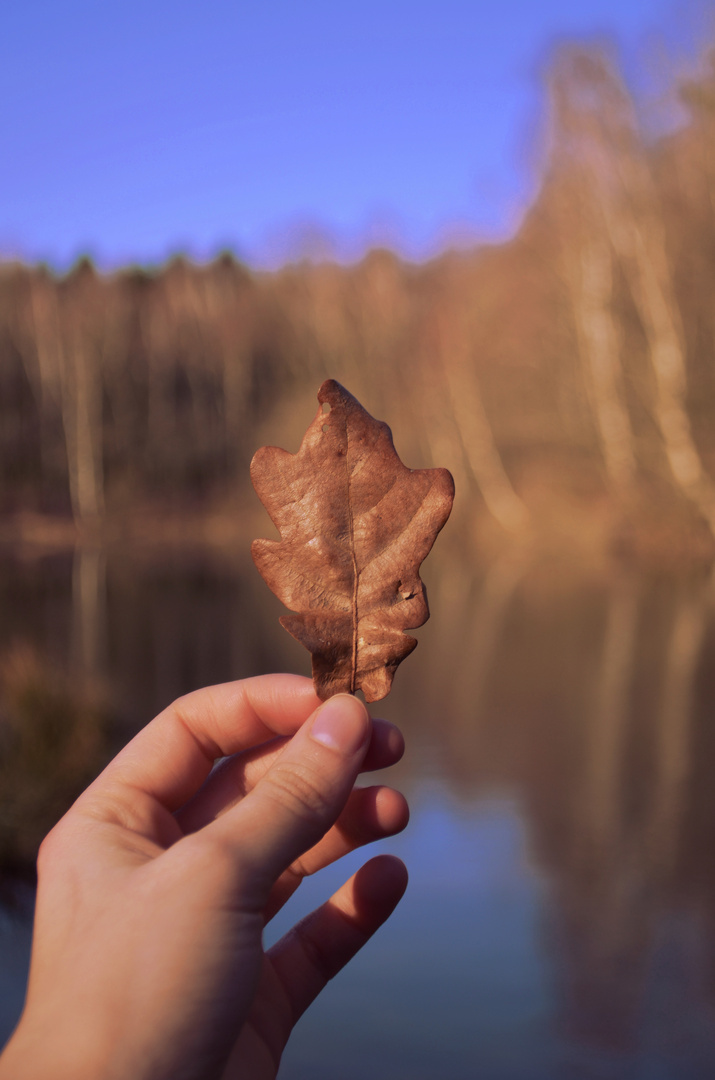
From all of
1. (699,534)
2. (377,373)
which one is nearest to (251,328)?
(377,373)

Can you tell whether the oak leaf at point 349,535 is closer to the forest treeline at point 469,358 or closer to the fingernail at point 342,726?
the fingernail at point 342,726

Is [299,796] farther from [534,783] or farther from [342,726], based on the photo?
[534,783]

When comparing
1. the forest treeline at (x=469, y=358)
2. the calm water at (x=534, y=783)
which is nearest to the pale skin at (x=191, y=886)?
the calm water at (x=534, y=783)

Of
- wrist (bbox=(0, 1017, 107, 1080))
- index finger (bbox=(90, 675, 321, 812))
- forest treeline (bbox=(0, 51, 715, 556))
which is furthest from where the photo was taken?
forest treeline (bbox=(0, 51, 715, 556))

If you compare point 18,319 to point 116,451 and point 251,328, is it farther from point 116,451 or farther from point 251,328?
point 251,328

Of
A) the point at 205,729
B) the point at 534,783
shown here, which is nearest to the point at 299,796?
the point at 205,729

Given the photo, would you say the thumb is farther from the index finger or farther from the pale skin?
the index finger

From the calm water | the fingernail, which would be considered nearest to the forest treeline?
the calm water
